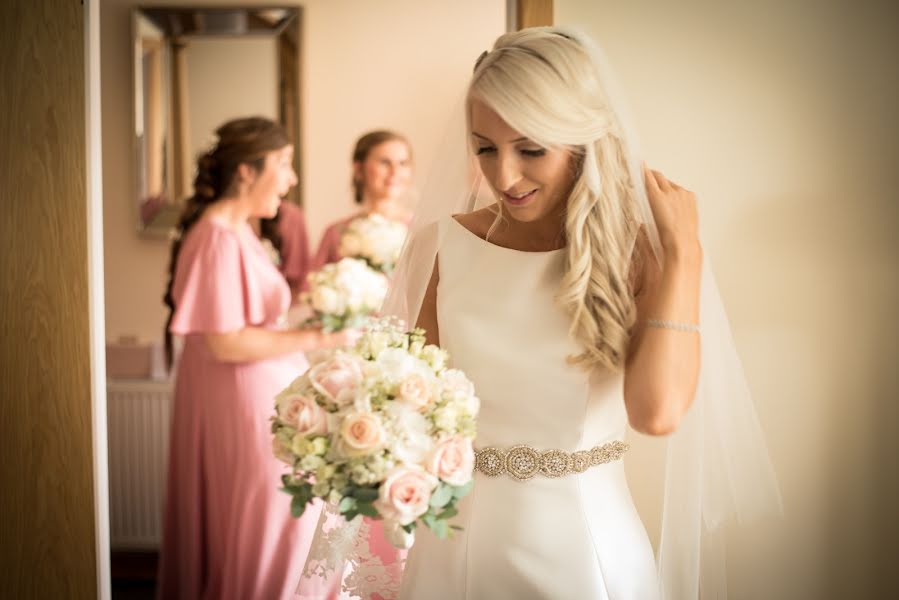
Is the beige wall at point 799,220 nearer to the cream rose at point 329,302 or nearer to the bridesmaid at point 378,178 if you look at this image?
the cream rose at point 329,302

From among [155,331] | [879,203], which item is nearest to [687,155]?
[879,203]

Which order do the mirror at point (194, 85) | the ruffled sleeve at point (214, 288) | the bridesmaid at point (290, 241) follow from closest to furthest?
the ruffled sleeve at point (214, 288), the bridesmaid at point (290, 241), the mirror at point (194, 85)

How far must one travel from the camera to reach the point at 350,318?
296 cm

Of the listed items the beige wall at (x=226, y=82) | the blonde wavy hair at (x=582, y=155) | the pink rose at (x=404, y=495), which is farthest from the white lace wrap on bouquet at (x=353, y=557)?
the beige wall at (x=226, y=82)

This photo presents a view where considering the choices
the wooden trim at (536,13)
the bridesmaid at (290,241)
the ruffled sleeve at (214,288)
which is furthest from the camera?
the bridesmaid at (290,241)

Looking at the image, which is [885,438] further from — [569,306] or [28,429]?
[28,429]

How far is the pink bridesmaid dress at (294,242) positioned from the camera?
409cm

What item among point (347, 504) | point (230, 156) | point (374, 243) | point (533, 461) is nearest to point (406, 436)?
point (347, 504)

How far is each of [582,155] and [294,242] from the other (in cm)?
294

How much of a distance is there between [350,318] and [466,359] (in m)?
1.54

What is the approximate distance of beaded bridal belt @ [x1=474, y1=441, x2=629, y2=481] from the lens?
142 centimetres

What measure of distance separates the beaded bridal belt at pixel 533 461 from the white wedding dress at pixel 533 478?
0.01 m

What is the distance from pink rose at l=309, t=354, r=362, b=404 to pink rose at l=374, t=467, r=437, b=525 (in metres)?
0.15

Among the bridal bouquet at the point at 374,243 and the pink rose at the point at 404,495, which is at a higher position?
the bridal bouquet at the point at 374,243
